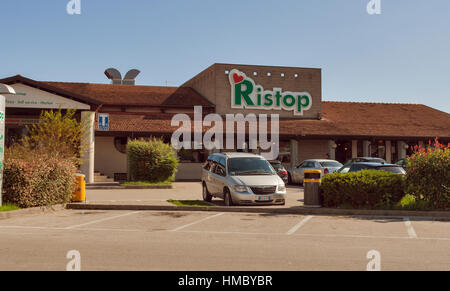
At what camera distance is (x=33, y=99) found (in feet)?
83.7

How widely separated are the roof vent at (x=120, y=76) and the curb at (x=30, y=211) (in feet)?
91.4

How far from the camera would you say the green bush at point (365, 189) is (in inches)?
556

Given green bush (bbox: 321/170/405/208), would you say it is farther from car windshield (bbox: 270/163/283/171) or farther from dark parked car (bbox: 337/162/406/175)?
car windshield (bbox: 270/163/283/171)

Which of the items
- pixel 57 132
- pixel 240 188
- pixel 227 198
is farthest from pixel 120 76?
pixel 240 188

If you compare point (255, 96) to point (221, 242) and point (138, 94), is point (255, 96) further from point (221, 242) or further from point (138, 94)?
point (221, 242)

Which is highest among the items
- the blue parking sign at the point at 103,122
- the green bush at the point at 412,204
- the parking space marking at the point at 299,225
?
the blue parking sign at the point at 103,122

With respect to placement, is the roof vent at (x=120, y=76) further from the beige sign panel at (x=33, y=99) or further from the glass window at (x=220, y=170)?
the glass window at (x=220, y=170)

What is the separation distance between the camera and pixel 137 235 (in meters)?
9.60

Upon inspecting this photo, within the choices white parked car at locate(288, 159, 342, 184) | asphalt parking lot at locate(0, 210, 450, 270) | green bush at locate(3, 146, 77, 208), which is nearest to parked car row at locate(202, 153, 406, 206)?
asphalt parking lot at locate(0, 210, 450, 270)

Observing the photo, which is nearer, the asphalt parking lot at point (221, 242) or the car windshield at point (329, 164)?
the asphalt parking lot at point (221, 242)

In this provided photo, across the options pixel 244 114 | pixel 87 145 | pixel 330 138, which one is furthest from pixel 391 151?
pixel 87 145

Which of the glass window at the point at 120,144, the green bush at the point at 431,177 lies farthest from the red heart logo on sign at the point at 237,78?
the green bush at the point at 431,177
